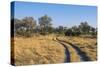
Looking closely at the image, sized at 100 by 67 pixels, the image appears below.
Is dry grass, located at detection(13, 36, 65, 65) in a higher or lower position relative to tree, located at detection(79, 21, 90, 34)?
lower

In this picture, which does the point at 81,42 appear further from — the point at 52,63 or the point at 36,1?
the point at 36,1

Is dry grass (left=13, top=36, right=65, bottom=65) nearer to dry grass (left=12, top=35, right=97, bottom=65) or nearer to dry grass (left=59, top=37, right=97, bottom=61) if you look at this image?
dry grass (left=12, top=35, right=97, bottom=65)

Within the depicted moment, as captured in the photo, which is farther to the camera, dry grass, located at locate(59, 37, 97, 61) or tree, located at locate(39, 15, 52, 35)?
dry grass, located at locate(59, 37, 97, 61)

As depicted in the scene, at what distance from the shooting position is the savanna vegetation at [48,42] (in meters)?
2.50

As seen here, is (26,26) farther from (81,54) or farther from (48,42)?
(81,54)

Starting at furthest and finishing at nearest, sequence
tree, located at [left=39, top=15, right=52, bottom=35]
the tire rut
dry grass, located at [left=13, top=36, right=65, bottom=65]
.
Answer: the tire rut
tree, located at [left=39, top=15, right=52, bottom=35]
dry grass, located at [left=13, top=36, right=65, bottom=65]

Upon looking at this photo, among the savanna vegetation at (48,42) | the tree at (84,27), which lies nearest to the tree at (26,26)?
the savanna vegetation at (48,42)

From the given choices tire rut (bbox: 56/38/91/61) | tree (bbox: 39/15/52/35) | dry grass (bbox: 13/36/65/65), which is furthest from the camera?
tire rut (bbox: 56/38/91/61)

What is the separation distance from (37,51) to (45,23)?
1.16ft

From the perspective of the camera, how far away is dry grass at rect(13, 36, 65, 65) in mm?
2490

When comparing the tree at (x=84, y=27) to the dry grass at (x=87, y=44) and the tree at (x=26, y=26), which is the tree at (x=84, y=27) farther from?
the tree at (x=26, y=26)

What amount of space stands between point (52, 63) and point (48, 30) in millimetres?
410

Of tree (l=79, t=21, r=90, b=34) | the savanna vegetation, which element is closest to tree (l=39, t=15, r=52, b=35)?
the savanna vegetation
